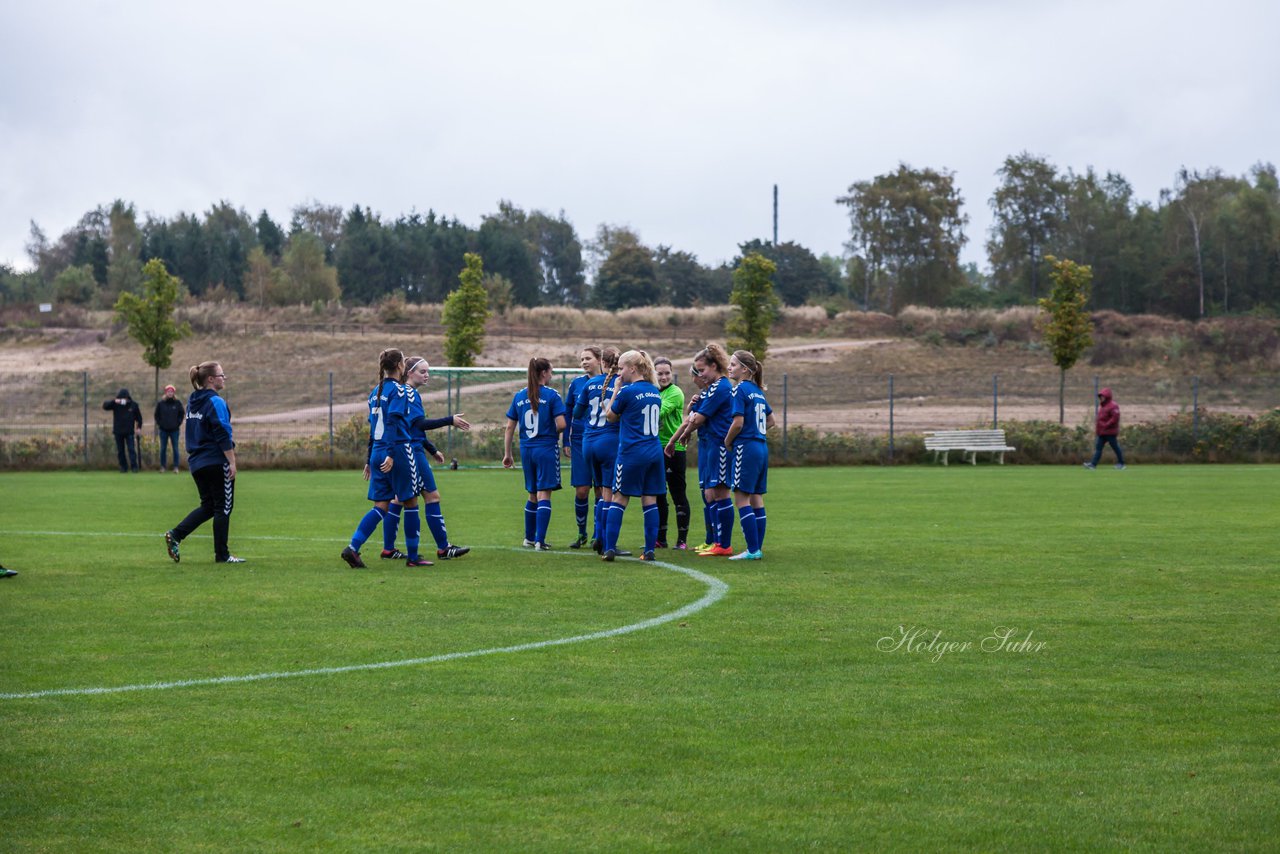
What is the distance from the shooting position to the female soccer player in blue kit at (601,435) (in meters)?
13.0

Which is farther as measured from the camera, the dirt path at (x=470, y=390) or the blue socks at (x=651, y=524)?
the dirt path at (x=470, y=390)

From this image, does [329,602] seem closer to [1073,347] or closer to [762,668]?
[762,668]

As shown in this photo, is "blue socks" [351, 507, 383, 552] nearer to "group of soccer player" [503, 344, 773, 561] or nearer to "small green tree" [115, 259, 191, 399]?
"group of soccer player" [503, 344, 773, 561]

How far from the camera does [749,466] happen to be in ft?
40.9

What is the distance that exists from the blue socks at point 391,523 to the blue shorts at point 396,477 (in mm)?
383

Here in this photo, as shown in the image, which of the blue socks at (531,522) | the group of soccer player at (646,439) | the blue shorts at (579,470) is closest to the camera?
the group of soccer player at (646,439)

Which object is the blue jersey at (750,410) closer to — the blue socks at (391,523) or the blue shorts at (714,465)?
the blue shorts at (714,465)

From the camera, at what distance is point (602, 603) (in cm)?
998

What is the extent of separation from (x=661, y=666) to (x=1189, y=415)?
107 feet

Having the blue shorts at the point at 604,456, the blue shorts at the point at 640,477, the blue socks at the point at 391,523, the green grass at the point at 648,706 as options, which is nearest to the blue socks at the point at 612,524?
the blue shorts at the point at 640,477

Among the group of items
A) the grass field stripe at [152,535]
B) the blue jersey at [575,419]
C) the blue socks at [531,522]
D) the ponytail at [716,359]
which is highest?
the ponytail at [716,359]

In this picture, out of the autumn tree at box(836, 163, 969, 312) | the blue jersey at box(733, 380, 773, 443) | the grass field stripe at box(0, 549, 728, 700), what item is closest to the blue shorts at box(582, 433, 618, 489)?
the blue jersey at box(733, 380, 773, 443)

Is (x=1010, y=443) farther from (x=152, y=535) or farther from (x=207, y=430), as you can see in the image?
(x=207, y=430)

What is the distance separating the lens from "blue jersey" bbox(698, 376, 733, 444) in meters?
Result: 12.5
